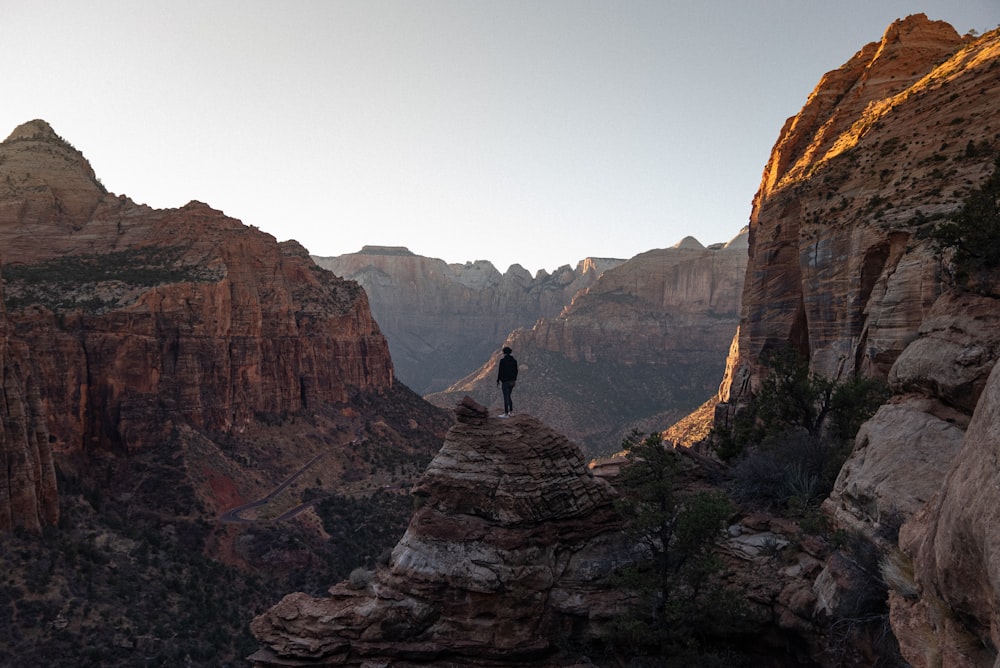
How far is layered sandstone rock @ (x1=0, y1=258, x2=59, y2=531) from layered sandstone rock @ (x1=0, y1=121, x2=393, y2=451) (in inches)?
377

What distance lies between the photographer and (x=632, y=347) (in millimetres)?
128625

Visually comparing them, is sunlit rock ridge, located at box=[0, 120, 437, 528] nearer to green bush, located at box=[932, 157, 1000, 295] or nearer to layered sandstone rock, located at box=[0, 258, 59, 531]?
layered sandstone rock, located at box=[0, 258, 59, 531]

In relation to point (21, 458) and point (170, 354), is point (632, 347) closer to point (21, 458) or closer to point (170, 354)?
point (170, 354)

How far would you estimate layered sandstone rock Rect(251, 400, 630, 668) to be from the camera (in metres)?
16.0

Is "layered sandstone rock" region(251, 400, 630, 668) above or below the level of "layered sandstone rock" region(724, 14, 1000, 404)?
below

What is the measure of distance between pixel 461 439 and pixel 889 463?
11752mm

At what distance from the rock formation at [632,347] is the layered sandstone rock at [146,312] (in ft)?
136

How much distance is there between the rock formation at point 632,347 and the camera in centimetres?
10667

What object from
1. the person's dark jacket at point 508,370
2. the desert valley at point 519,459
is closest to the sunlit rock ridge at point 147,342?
the desert valley at point 519,459

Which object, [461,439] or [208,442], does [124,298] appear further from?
[461,439]

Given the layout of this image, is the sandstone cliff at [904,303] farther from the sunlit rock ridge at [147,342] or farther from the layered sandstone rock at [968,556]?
the sunlit rock ridge at [147,342]

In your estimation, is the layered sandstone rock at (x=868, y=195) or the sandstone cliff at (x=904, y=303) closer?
the sandstone cliff at (x=904, y=303)


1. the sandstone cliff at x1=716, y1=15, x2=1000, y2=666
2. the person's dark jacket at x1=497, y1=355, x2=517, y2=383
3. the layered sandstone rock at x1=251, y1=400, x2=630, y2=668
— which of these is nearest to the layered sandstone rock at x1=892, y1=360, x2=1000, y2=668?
the sandstone cliff at x1=716, y1=15, x2=1000, y2=666

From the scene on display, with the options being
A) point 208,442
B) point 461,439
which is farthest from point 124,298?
point 461,439
